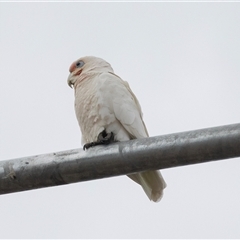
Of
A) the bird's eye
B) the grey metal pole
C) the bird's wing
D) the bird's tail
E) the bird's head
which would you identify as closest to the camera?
the grey metal pole

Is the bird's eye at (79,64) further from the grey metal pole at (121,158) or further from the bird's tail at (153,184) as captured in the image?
the grey metal pole at (121,158)

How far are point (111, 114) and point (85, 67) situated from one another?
3.03 feet

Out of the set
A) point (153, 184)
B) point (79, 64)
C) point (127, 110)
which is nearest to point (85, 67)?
point (79, 64)

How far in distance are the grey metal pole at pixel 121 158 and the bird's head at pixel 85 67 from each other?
2.23 m

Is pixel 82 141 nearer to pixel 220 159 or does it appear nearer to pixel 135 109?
pixel 135 109

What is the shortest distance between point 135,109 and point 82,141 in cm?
54

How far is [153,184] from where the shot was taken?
11.9ft

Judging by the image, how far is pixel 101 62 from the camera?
4.54 metres

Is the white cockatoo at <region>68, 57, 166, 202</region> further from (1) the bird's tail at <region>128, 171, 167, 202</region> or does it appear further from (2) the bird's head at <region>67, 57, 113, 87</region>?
(2) the bird's head at <region>67, 57, 113, 87</region>

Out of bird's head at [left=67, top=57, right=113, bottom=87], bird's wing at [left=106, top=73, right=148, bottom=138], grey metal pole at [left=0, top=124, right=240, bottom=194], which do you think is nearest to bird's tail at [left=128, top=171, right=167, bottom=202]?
bird's wing at [left=106, top=73, right=148, bottom=138]

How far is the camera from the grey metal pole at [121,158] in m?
1.92

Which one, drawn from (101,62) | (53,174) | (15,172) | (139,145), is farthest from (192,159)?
(101,62)

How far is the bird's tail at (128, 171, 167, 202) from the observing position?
11.8 ft

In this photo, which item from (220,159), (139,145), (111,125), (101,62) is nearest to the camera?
(220,159)
